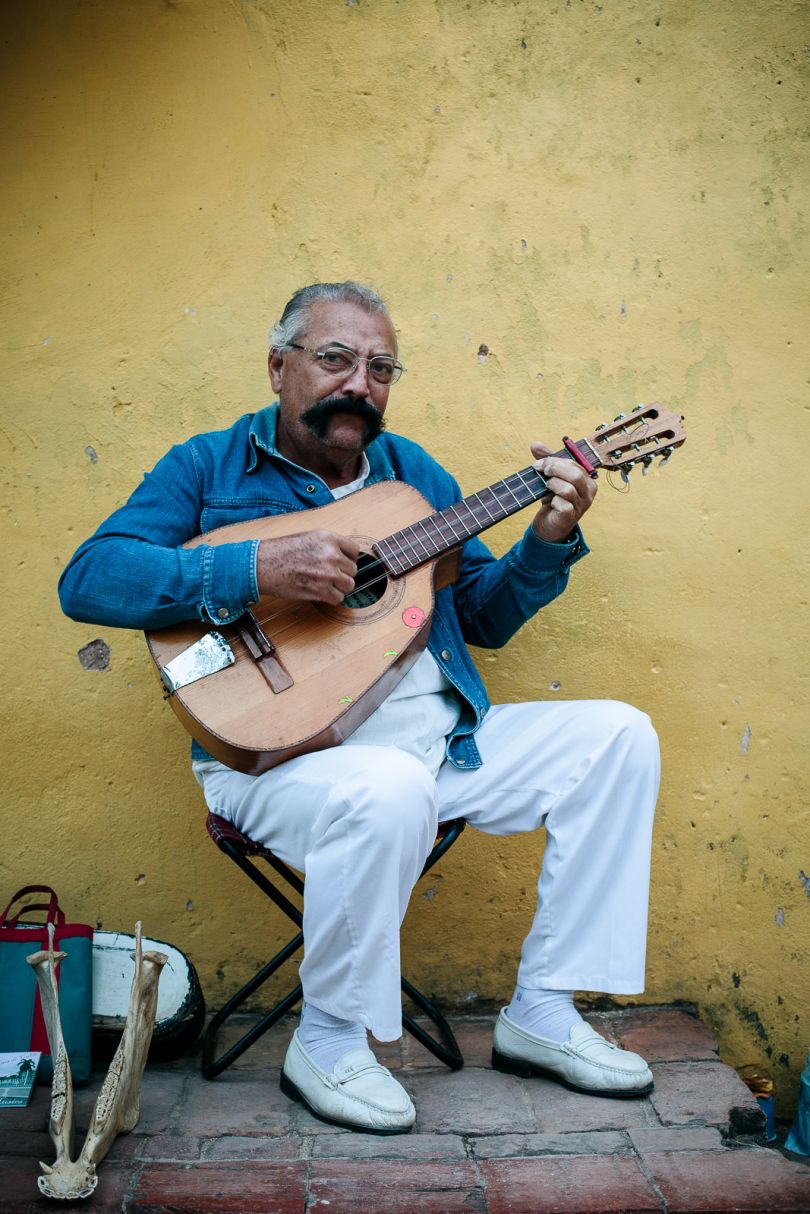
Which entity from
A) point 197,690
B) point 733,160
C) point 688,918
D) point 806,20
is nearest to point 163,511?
point 197,690

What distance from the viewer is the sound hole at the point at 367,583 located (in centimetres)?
236

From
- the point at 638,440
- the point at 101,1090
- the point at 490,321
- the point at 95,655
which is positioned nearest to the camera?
the point at 101,1090

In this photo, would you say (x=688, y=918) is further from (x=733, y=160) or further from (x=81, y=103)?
(x=81, y=103)

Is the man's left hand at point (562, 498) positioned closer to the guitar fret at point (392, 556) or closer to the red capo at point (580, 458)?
the red capo at point (580, 458)

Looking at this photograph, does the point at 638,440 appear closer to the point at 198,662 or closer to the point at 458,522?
the point at 458,522

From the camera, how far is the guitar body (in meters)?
2.14

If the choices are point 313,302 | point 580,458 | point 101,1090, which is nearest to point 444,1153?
point 101,1090

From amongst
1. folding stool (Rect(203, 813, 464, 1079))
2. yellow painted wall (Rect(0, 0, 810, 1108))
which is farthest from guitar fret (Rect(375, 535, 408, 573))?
yellow painted wall (Rect(0, 0, 810, 1108))

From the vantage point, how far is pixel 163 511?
238cm

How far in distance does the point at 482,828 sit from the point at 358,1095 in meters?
0.65

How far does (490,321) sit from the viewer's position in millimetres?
3039

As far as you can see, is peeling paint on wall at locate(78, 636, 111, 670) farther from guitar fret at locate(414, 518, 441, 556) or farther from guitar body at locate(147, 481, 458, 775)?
guitar fret at locate(414, 518, 441, 556)

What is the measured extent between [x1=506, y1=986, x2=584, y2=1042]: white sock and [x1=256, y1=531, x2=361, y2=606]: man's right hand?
3.32ft

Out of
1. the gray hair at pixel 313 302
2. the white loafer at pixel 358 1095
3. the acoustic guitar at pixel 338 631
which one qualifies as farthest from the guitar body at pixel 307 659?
the white loafer at pixel 358 1095
